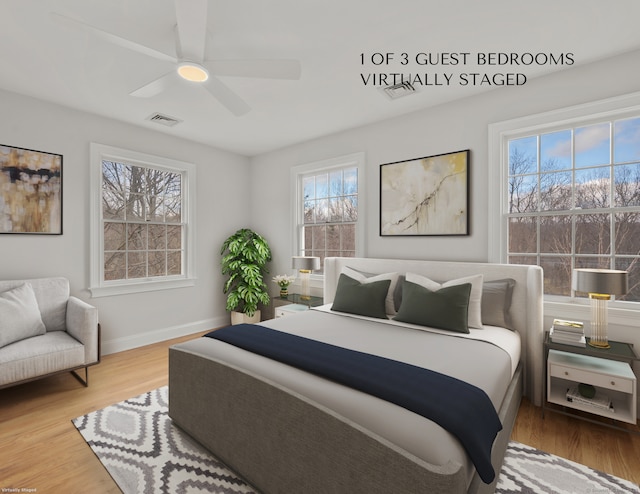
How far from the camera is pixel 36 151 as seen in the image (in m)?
3.19

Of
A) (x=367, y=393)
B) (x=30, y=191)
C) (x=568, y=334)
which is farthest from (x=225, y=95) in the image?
(x=568, y=334)

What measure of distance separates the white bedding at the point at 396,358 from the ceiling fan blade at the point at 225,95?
1698mm

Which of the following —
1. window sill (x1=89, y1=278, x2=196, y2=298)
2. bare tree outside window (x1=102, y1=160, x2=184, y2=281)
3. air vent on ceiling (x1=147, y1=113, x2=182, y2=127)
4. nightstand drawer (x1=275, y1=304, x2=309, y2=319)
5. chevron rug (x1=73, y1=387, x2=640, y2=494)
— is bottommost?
chevron rug (x1=73, y1=387, x2=640, y2=494)

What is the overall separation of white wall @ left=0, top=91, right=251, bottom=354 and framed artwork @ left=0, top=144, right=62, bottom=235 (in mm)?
70

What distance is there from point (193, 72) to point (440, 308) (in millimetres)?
2381

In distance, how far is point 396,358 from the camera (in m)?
1.93

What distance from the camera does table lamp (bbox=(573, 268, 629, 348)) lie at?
7.17 feet

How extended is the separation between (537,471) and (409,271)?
70.7 inches

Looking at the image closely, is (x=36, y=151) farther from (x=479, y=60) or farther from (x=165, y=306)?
(x=479, y=60)

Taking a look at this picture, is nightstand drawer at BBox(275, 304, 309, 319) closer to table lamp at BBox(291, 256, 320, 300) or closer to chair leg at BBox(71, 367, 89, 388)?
table lamp at BBox(291, 256, 320, 300)

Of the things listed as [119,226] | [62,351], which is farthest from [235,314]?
[62,351]

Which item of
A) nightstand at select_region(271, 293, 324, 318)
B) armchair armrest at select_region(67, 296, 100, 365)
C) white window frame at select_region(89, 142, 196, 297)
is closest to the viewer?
armchair armrest at select_region(67, 296, 100, 365)

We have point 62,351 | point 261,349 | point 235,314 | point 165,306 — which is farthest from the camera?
point 235,314

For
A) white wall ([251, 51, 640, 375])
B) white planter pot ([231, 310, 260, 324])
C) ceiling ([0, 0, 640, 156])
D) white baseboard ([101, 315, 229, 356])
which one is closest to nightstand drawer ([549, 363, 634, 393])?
white wall ([251, 51, 640, 375])
